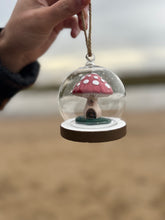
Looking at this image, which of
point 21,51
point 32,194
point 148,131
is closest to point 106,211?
point 32,194

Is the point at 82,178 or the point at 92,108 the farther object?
the point at 82,178

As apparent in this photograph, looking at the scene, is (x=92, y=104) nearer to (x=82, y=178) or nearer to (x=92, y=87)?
(x=92, y=87)

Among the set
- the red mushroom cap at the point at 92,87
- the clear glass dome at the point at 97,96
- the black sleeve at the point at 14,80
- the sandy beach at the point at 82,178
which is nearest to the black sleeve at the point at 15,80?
the black sleeve at the point at 14,80

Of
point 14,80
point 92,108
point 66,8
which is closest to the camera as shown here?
point 66,8

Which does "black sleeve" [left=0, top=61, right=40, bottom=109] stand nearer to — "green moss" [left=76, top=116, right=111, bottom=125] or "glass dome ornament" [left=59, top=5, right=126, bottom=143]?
"glass dome ornament" [left=59, top=5, right=126, bottom=143]

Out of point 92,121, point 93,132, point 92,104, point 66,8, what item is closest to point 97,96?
point 92,104

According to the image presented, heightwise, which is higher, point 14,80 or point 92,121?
point 14,80

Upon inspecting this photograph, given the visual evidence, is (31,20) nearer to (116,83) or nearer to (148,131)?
(116,83)

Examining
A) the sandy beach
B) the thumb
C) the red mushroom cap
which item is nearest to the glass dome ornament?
the red mushroom cap
